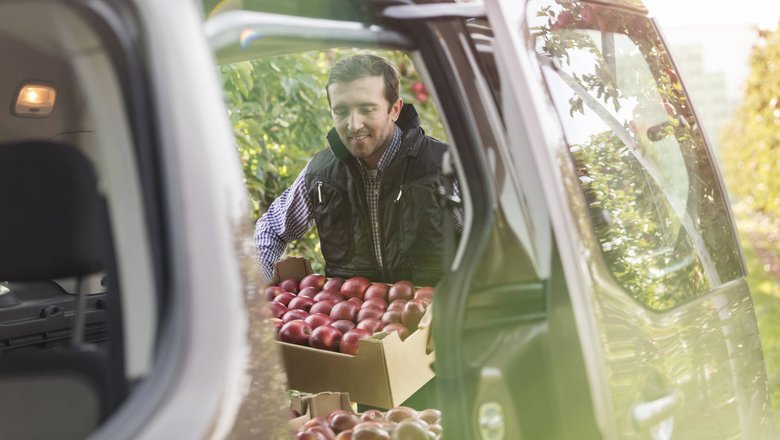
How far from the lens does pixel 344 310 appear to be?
9.43 feet

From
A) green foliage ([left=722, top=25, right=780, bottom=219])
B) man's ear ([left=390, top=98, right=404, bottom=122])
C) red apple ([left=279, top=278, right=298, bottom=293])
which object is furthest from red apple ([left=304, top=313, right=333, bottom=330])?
green foliage ([left=722, top=25, right=780, bottom=219])

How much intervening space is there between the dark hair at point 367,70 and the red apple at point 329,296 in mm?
621

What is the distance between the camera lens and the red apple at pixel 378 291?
2.82m

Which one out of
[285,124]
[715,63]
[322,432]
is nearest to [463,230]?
[322,432]

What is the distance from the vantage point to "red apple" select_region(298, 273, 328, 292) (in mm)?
3072

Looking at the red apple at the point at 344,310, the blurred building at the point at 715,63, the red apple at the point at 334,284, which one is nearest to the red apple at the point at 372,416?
the red apple at the point at 344,310

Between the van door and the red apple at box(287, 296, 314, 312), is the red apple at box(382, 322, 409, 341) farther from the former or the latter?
the van door

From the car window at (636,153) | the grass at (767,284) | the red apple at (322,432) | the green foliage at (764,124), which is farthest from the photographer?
the green foliage at (764,124)

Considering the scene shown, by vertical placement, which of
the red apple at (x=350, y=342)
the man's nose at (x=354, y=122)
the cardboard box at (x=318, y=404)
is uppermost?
the man's nose at (x=354, y=122)

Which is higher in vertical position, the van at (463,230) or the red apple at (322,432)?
the van at (463,230)

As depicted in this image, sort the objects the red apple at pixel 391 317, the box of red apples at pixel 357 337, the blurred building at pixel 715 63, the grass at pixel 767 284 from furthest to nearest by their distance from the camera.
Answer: the blurred building at pixel 715 63, the grass at pixel 767 284, the red apple at pixel 391 317, the box of red apples at pixel 357 337

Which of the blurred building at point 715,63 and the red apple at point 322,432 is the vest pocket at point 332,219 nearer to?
the red apple at point 322,432

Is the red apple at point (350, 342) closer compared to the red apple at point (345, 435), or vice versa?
the red apple at point (345, 435)

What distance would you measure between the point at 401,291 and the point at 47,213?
3.89 ft
